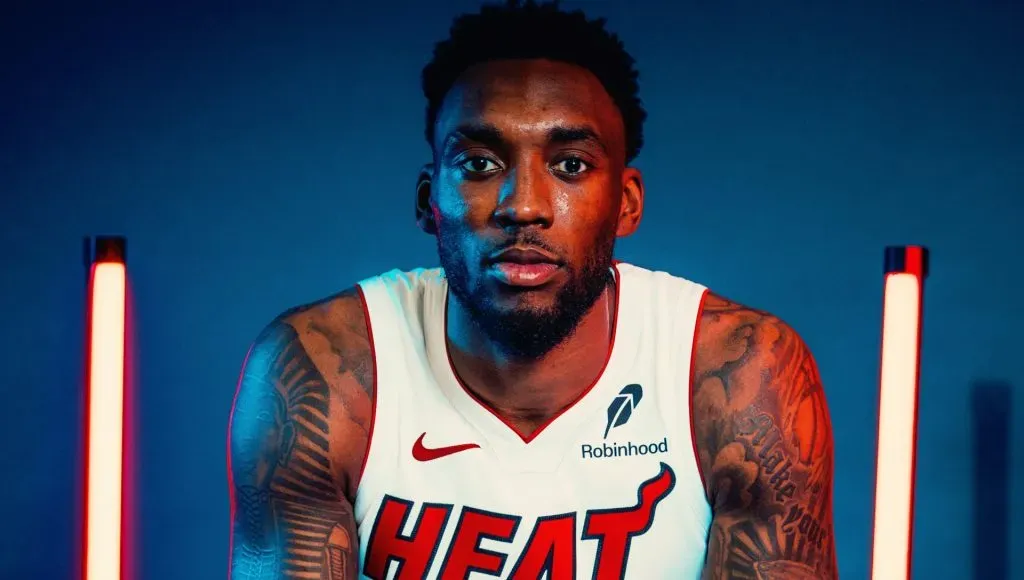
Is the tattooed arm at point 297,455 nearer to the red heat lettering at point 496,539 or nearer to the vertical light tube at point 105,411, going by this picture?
the red heat lettering at point 496,539

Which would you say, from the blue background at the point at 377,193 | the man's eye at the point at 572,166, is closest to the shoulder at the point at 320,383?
the man's eye at the point at 572,166

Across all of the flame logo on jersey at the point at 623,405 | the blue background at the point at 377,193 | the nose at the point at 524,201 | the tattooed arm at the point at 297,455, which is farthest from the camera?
the blue background at the point at 377,193

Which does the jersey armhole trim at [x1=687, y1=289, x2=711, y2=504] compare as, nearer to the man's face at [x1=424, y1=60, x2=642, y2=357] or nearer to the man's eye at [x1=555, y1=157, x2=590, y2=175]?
the man's face at [x1=424, y1=60, x2=642, y2=357]

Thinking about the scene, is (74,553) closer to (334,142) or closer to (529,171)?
(334,142)

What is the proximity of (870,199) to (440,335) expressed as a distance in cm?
139

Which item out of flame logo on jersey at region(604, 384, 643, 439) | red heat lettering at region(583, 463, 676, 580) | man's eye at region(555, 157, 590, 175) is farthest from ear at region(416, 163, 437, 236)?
red heat lettering at region(583, 463, 676, 580)

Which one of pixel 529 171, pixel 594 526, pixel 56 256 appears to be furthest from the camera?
pixel 56 256

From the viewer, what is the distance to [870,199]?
112 inches

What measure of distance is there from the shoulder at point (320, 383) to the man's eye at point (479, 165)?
32 cm

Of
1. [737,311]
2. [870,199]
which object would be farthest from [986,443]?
[737,311]

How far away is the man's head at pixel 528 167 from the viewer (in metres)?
1.60

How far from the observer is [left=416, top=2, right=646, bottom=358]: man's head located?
1598 millimetres

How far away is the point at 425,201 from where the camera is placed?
5.84 ft

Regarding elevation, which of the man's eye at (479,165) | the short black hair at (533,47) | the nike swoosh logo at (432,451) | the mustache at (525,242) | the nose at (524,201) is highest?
the short black hair at (533,47)
